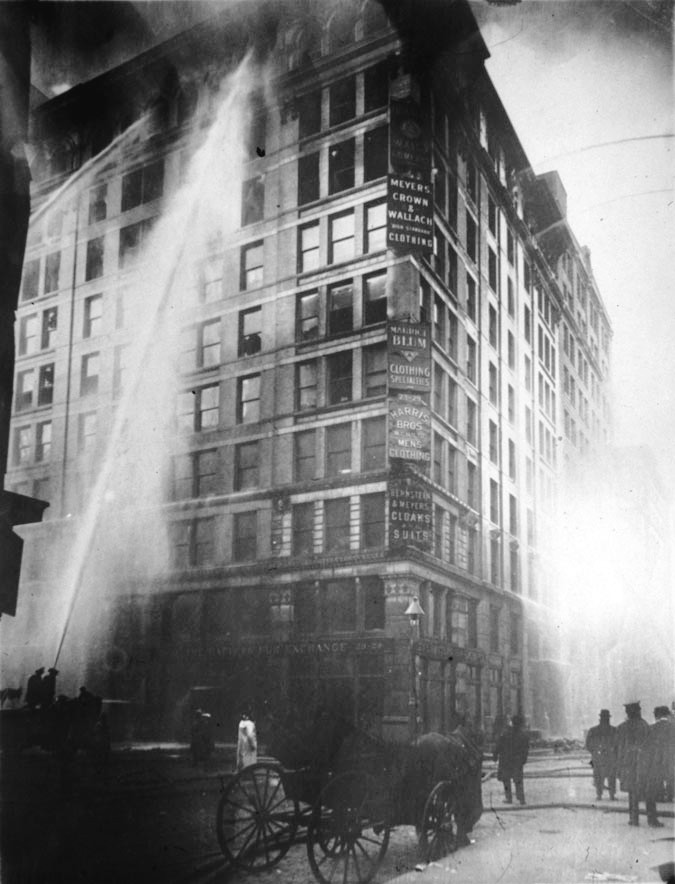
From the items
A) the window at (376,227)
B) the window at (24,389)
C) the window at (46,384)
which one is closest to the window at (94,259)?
the window at (46,384)

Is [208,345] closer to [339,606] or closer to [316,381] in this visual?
[316,381]

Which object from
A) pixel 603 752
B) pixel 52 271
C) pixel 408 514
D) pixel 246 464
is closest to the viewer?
pixel 603 752

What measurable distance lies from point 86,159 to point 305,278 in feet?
8.56

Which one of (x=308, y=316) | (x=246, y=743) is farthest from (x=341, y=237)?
(x=246, y=743)

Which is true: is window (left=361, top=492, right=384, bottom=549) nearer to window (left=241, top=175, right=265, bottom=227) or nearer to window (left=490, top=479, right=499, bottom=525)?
window (left=490, top=479, right=499, bottom=525)

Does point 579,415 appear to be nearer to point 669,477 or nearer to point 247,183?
point 669,477

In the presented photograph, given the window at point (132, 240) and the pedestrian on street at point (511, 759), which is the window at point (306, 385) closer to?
the window at point (132, 240)

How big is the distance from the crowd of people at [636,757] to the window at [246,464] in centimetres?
364

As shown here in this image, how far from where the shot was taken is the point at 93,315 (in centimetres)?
848

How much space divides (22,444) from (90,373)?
1028mm

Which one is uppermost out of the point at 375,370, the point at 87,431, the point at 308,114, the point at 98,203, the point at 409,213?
the point at 308,114

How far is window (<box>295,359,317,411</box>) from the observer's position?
7.72 metres

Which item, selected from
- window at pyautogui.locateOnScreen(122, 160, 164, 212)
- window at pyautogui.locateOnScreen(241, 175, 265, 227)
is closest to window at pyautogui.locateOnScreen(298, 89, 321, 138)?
window at pyautogui.locateOnScreen(241, 175, 265, 227)

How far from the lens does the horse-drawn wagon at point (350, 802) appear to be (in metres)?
5.68
